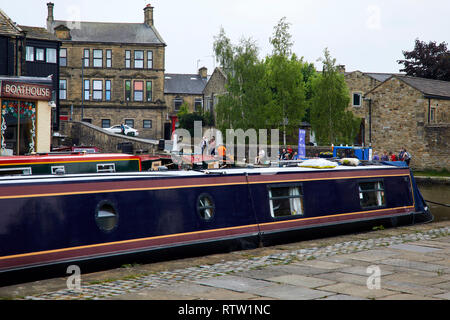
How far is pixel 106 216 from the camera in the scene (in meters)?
7.75

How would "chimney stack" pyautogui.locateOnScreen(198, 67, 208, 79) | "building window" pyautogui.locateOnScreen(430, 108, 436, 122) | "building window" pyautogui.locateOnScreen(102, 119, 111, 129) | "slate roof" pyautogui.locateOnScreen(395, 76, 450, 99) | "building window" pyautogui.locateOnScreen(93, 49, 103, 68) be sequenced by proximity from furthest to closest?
"chimney stack" pyautogui.locateOnScreen(198, 67, 208, 79) → "building window" pyautogui.locateOnScreen(102, 119, 111, 129) → "building window" pyautogui.locateOnScreen(93, 49, 103, 68) → "building window" pyautogui.locateOnScreen(430, 108, 436, 122) → "slate roof" pyautogui.locateOnScreen(395, 76, 450, 99)

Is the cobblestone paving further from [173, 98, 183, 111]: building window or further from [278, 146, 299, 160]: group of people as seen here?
[173, 98, 183, 111]: building window

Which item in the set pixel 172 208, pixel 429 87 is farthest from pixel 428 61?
pixel 172 208

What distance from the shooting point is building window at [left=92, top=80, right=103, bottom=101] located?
45.6 metres

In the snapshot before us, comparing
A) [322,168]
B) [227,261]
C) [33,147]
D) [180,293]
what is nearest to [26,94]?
[33,147]

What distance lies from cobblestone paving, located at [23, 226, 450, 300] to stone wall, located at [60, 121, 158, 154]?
63.9ft

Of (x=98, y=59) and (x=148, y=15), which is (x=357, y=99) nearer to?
(x=148, y=15)

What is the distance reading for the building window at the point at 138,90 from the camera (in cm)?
4619

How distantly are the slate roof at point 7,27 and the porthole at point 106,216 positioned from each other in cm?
1898

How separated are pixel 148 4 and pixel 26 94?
3113 cm

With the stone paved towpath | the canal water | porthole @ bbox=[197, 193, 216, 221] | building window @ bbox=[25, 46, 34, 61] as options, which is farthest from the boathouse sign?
building window @ bbox=[25, 46, 34, 61]

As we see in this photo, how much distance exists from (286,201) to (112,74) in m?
37.7

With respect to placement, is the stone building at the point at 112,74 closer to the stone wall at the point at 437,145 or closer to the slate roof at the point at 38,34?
the slate roof at the point at 38,34

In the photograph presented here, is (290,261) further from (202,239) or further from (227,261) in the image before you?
(202,239)
